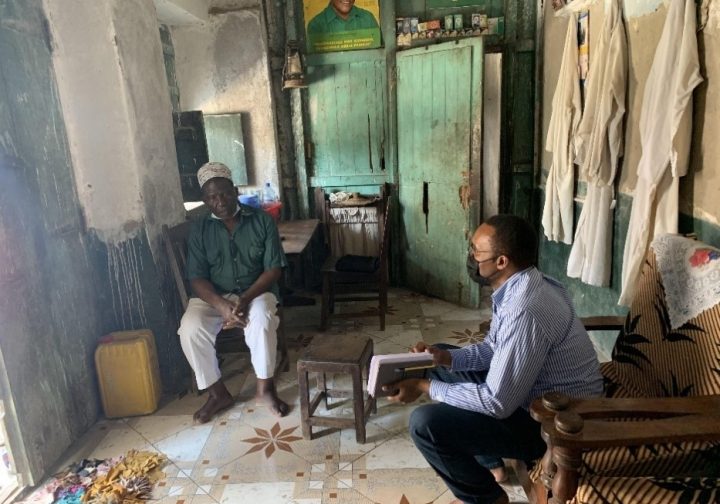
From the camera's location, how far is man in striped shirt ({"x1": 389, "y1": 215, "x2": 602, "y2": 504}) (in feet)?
4.39

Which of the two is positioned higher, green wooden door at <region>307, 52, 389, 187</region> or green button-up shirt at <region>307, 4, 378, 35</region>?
green button-up shirt at <region>307, 4, 378, 35</region>

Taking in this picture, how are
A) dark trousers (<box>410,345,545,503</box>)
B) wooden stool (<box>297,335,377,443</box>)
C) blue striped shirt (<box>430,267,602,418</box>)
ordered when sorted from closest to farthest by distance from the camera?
1. blue striped shirt (<box>430,267,602,418</box>)
2. dark trousers (<box>410,345,545,503</box>)
3. wooden stool (<box>297,335,377,443</box>)

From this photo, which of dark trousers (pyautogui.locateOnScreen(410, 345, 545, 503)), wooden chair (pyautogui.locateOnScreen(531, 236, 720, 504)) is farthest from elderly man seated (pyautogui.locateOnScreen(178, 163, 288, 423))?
wooden chair (pyautogui.locateOnScreen(531, 236, 720, 504))

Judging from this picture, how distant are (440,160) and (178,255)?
205 centimetres

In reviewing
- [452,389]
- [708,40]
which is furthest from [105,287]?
[708,40]

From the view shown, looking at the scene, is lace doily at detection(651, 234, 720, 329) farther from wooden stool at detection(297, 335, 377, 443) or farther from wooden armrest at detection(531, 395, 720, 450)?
wooden stool at detection(297, 335, 377, 443)

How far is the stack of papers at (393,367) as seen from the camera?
1572 millimetres

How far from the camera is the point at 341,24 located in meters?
3.92

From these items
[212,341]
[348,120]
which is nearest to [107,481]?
[212,341]

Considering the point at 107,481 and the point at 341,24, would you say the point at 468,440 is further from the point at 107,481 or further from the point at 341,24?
the point at 341,24

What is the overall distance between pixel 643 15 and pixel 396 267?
2.70 m

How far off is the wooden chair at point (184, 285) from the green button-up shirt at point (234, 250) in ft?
0.27

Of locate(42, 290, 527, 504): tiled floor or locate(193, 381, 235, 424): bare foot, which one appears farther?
locate(193, 381, 235, 424): bare foot

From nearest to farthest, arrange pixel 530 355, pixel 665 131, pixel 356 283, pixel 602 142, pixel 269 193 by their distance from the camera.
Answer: pixel 530 355
pixel 665 131
pixel 602 142
pixel 356 283
pixel 269 193
